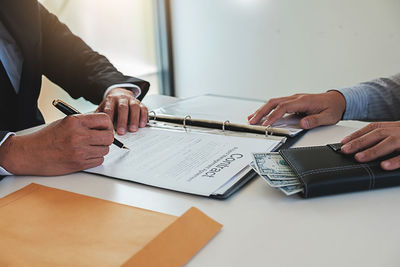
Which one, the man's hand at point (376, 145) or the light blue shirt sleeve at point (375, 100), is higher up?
the man's hand at point (376, 145)

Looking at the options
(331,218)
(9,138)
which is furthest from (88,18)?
(331,218)

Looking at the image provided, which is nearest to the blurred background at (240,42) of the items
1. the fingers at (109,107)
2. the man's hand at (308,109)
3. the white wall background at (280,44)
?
the white wall background at (280,44)

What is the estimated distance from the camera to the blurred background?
222 cm

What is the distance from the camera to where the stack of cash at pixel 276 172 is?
2.08 ft

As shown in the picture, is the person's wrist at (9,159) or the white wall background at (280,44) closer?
the person's wrist at (9,159)

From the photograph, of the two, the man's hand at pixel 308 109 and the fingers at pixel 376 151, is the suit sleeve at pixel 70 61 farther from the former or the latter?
the fingers at pixel 376 151

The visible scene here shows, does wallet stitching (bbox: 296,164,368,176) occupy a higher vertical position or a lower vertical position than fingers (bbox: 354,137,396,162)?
lower

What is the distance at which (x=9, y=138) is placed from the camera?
2.65 ft

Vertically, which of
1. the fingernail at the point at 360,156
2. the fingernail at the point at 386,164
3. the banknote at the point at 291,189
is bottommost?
the banknote at the point at 291,189

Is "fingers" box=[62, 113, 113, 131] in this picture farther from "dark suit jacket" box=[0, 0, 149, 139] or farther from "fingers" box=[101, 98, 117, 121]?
"dark suit jacket" box=[0, 0, 149, 139]

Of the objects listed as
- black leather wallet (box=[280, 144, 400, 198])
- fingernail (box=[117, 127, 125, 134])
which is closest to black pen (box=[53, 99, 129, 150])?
fingernail (box=[117, 127, 125, 134])

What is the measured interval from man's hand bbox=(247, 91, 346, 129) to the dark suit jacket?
0.46m

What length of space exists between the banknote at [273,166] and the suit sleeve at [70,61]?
795mm

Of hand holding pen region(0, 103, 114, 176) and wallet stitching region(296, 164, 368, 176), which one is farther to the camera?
hand holding pen region(0, 103, 114, 176)
